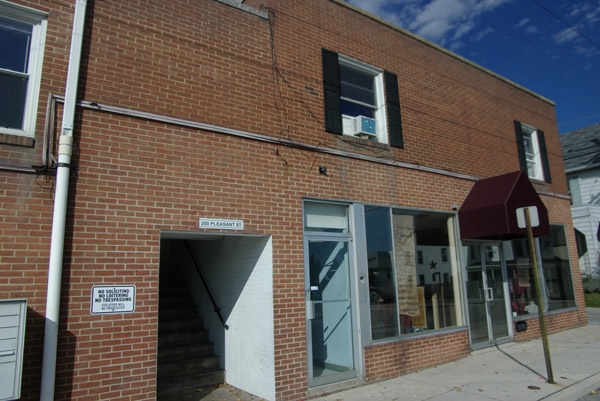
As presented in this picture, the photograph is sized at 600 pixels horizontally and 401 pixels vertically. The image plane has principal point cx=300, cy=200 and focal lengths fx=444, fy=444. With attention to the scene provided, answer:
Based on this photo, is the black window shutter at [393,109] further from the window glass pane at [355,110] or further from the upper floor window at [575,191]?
the upper floor window at [575,191]

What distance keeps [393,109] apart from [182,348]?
19.3 feet

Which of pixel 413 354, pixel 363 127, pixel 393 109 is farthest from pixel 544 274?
pixel 363 127

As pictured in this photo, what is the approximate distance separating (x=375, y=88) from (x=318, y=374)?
214 inches

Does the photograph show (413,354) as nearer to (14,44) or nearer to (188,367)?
(188,367)

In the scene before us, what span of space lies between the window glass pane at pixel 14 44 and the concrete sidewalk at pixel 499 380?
5.83 meters

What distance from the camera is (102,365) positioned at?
494 centimetres

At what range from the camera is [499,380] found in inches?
275

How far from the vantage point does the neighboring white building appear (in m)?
21.0

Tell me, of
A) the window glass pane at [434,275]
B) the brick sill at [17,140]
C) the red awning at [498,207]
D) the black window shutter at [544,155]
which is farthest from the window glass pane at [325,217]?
the black window shutter at [544,155]

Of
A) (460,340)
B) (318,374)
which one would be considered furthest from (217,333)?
(460,340)

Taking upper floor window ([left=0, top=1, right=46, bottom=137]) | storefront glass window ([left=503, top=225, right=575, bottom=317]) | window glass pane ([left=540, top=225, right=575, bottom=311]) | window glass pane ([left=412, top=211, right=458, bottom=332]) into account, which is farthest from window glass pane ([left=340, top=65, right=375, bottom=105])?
window glass pane ([left=540, top=225, right=575, bottom=311])

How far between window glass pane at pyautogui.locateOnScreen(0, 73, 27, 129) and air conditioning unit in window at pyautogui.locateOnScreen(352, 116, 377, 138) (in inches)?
205

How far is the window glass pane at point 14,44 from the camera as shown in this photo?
17.0 feet

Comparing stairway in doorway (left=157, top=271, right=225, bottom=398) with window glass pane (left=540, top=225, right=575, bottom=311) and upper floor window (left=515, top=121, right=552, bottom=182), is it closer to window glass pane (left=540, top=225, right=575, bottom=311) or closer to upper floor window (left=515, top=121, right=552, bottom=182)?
window glass pane (left=540, top=225, right=575, bottom=311)
